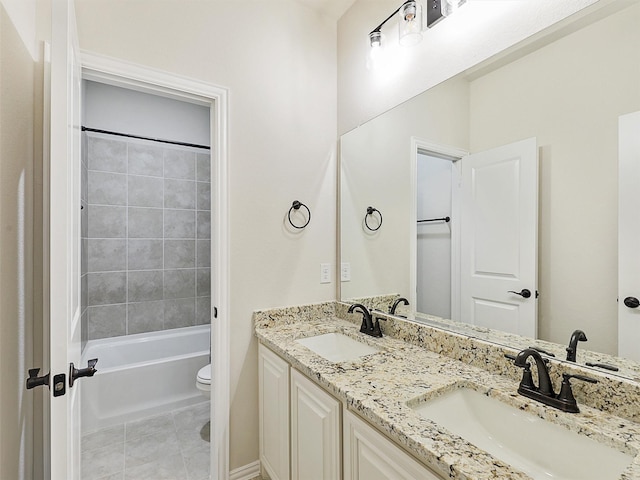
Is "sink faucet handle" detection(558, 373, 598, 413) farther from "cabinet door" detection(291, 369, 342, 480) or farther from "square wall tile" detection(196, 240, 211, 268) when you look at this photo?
"square wall tile" detection(196, 240, 211, 268)

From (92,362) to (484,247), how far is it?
1.52 metres

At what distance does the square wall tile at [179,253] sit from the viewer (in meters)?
3.12

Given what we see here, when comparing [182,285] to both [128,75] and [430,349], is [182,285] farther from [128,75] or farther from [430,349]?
[430,349]

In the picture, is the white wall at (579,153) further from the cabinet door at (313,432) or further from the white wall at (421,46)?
the cabinet door at (313,432)

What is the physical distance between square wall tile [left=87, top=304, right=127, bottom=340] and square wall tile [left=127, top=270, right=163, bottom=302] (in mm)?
138

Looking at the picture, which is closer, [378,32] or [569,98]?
[569,98]

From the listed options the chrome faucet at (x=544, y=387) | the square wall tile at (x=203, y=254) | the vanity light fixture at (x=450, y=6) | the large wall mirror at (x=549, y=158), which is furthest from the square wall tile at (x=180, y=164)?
the chrome faucet at (x=544, y=387)

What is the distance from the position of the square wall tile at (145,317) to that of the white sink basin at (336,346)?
200cm

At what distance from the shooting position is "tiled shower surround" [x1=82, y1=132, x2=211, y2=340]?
2.79 m

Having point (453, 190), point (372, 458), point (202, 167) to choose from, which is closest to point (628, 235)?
point (453, 190)

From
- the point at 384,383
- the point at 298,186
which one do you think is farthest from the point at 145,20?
the point at 384,383

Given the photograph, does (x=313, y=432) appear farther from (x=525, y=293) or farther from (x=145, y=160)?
(x=145, y=160)

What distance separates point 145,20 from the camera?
1.53m

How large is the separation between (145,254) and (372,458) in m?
2.76
